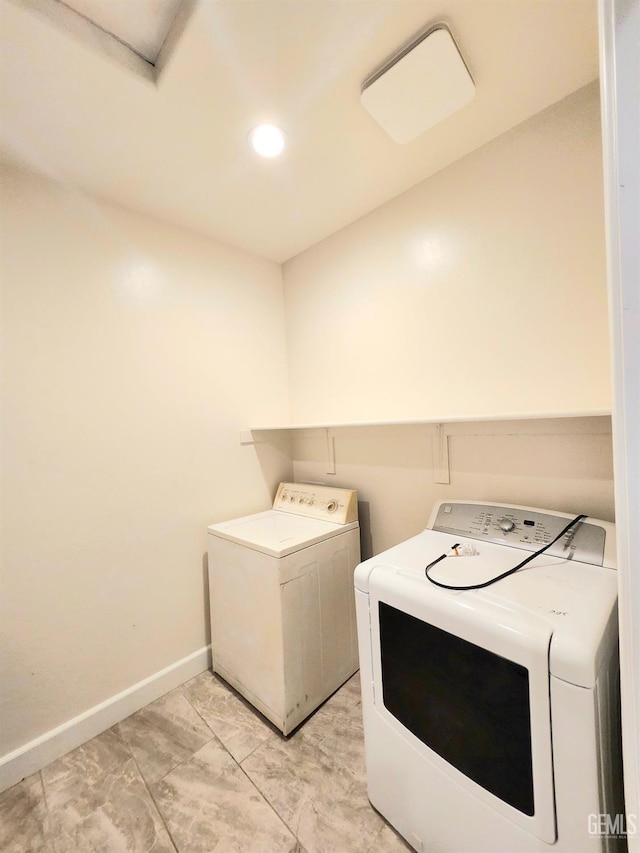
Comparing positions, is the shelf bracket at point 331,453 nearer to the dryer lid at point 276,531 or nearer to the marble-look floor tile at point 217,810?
the dryer lid at point 276,531

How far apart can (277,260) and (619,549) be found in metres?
2.36

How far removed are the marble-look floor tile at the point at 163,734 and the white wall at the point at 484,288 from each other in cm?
162

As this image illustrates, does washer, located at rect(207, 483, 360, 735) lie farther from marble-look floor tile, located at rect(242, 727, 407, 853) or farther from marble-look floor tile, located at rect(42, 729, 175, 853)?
marble-look floor tile, located at rect(42, 729, 175, 853)

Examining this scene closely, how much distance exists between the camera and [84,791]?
4.02 feet

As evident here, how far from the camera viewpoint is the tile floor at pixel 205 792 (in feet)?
3.47

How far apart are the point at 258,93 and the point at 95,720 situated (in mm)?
2551

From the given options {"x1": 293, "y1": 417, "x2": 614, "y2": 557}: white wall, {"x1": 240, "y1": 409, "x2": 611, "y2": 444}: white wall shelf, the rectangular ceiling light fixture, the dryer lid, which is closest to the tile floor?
the dryer lid

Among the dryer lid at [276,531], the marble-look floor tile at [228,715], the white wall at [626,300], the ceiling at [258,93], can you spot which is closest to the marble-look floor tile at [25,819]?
the marble-look floor tile at [228,715]

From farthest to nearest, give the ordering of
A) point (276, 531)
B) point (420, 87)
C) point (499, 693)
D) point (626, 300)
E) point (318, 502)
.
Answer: point (318, 502)
point (276, 531)
point (420, 87)
point (499, 693)
point (626, 300)

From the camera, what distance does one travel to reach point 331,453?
2.06 m

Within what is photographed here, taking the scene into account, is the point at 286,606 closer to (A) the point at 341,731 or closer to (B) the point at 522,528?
(A) the point at 341,731

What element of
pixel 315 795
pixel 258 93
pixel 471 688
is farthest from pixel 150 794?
pixel 258 93

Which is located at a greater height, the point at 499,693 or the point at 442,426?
the point at 442,426

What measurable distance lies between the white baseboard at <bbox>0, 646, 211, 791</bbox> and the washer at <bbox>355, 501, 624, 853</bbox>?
1093 mm
